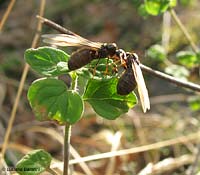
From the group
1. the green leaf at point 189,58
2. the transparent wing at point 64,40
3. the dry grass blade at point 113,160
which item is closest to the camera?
the transparent wing at point 64,40

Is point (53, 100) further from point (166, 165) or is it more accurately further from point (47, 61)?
point (166, 165)

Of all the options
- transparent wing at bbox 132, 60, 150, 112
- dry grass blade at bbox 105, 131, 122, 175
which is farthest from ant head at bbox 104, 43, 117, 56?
dry grass blade at bbox 105, 131, 122, 175

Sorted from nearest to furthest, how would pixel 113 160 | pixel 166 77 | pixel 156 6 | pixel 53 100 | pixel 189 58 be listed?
pixel 53 100
pixel 166 77
pixel 156 6
pixel 189 58
pixel 113 160

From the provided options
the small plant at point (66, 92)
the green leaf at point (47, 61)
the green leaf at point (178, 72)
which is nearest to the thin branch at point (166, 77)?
the small plant at point (66, 92)

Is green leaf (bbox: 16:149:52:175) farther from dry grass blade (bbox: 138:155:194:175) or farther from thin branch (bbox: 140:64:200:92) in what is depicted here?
dry grass blade (bbox: 138:155:194:175)

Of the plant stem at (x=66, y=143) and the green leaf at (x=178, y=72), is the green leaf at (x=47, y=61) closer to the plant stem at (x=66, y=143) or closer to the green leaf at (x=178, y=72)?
the plant stem at (x=66, y=143)

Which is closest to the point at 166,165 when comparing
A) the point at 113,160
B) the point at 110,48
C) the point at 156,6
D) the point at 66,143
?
the point at 113,160

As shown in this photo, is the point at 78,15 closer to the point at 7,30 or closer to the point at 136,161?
the point at 7,30
